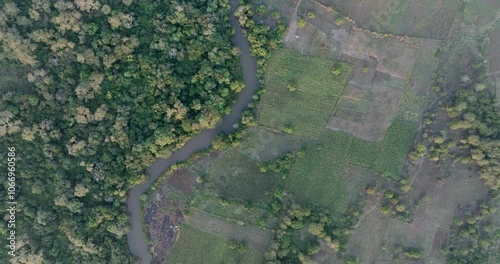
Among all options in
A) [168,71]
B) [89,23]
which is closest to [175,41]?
[168,71]

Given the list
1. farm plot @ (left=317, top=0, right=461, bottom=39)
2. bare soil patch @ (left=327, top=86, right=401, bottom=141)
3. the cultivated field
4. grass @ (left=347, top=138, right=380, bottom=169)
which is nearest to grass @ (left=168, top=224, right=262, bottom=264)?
the cultivated field

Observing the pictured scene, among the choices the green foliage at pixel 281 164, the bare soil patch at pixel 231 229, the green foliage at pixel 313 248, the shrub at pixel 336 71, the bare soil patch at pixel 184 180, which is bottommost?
the bare soil patch at pixel 231 229

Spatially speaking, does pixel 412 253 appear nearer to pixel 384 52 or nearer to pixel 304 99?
pixel 304 99

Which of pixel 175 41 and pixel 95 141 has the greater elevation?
pixel 175 41

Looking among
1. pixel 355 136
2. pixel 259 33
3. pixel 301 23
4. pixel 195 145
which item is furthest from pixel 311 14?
pixel 195 145

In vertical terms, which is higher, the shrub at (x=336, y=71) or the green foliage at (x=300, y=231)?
the shrub at (x=336, y=71)

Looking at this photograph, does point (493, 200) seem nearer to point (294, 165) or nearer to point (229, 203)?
point (294, 165)

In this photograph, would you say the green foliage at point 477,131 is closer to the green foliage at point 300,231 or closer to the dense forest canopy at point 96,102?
the green foliage at point 300,231

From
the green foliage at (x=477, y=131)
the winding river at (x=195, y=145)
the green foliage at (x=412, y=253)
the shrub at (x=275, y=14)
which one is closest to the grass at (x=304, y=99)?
the winding river at (x=195, y=145)
